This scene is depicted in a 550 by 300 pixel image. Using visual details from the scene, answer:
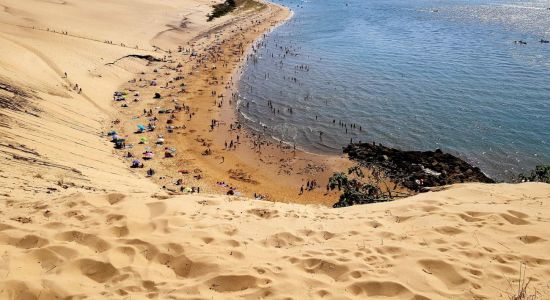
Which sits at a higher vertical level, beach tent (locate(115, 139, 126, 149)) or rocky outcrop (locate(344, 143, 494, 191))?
beach tent (locate(115, 139, 126, 149))

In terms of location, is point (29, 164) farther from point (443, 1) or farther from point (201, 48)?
point (443, 1)

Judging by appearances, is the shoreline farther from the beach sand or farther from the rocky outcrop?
the rocky outcrop

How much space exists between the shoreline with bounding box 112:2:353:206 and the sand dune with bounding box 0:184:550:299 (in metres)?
3.68

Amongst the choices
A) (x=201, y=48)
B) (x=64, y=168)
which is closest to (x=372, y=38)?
(x=201, y=48)

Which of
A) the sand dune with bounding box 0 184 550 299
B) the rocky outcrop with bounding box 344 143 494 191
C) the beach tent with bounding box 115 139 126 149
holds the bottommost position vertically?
the rocky outcrop with bounding box 344 143 494 191

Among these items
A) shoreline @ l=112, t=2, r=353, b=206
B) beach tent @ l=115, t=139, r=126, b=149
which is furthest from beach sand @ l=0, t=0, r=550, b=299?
beach tent @ l=115, t=139, r=126, b=149

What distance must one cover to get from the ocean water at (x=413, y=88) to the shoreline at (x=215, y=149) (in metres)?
1.53

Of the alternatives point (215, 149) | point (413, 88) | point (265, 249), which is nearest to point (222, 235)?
point (265, 249)

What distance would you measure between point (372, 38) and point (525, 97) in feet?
70.0

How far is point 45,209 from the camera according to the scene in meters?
8.45

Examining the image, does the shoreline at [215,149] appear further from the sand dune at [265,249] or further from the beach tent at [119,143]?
the sand dune at [265,249]

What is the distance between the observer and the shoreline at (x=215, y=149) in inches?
692

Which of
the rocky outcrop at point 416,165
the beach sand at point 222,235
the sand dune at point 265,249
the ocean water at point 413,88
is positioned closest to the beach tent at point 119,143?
the beach sand at point 222,235

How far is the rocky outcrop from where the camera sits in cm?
1814
